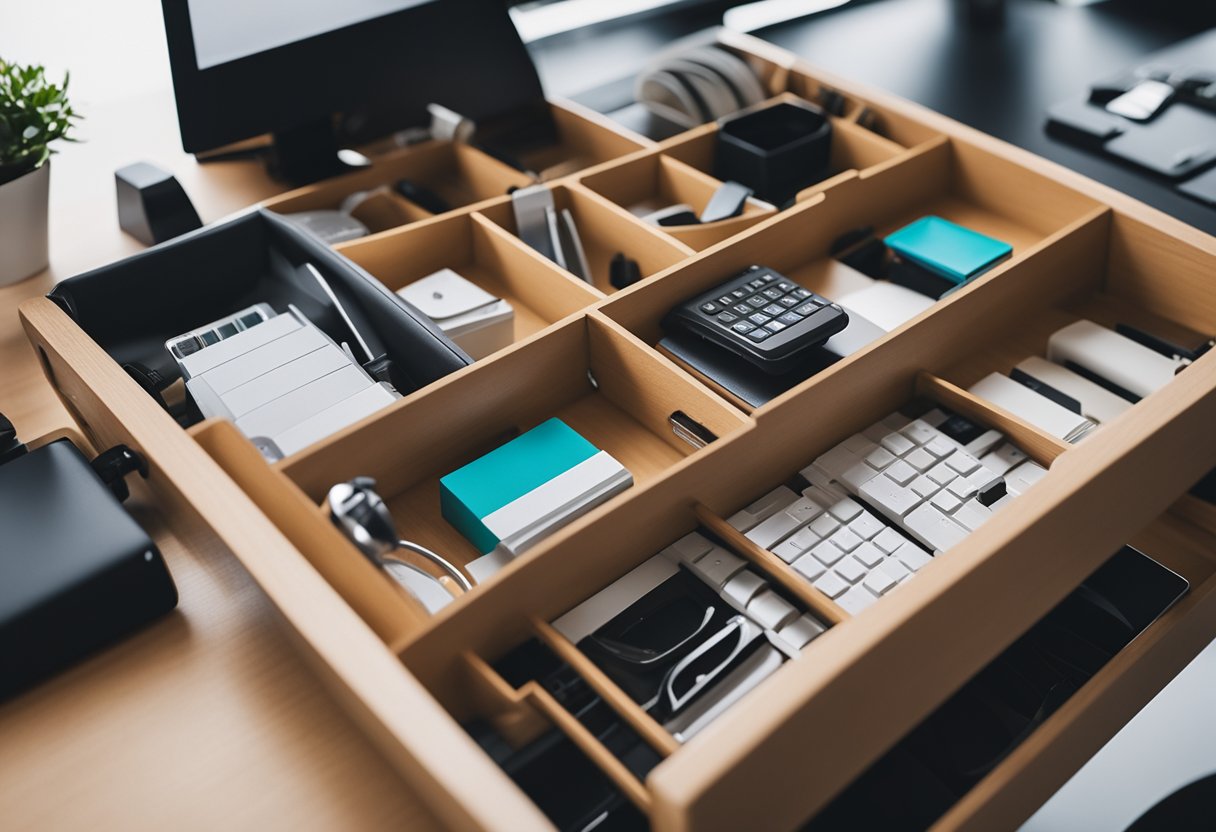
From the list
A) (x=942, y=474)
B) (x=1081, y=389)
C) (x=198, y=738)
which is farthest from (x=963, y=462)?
(x=198, y=738)

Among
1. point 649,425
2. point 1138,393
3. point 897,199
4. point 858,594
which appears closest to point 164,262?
point 649,425

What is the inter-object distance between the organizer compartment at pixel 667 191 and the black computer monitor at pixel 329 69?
29cm

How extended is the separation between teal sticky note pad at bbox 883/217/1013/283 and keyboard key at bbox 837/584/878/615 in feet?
1.85

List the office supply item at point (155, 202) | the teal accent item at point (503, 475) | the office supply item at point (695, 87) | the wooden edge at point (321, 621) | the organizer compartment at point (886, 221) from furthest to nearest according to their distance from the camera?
the office supply item at point (695, 87) → the office supply item at point (155, 202) → the organizer compartment at point (886, 221) → the teal accent item at point (503, 475) → the wooden edge at point (321, 621)

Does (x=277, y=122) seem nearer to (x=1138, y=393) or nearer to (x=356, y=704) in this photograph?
(x=356, y=704)

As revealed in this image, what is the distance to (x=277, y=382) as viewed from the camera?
1140 mm

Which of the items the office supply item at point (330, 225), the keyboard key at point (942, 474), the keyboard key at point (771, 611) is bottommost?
the keyboard key at point (942, 474)

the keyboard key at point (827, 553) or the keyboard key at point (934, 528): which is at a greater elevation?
the keyboard key at point (827, 553)

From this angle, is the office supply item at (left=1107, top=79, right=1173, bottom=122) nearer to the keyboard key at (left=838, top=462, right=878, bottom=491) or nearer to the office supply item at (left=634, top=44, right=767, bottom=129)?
the office supply item at (left=634, top=44, right=767, bottom=129)

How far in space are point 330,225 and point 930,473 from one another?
0.89 m

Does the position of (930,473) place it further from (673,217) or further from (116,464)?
(116,464)

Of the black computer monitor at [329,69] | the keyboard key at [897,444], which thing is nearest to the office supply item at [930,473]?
the keyboard key at [897,444]

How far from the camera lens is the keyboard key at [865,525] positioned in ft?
3.61

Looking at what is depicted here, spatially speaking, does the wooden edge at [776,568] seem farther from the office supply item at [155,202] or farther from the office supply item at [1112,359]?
the office supply item at [155,202]
